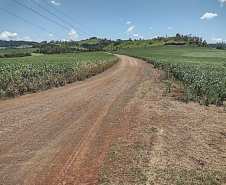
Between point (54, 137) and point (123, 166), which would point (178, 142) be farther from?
point (54, 137)

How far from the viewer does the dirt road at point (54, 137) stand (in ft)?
13.9

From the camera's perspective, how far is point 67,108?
8.89 meters

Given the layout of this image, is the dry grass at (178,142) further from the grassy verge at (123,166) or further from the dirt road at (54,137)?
the dirt road at (54,137)

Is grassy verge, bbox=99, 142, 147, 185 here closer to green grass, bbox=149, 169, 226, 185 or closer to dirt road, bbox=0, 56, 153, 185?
dirt road, bbox=0, 56, 153, 185

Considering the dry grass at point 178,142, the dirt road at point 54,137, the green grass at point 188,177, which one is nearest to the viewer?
the green grass at point 188,177

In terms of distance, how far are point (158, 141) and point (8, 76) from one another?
11124 millimetres

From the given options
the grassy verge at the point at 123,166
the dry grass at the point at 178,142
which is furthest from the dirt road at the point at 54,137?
the dry grass at the point at 178,142

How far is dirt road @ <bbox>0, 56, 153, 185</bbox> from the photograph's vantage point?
13.9 feet

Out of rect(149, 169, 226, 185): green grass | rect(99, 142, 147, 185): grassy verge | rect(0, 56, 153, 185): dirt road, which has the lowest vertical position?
rect(149, 169, 226, 185): green grass

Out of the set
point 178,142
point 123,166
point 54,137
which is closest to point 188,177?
point 123,166

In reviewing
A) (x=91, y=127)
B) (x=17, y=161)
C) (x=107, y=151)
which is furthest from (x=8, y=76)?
(x=107, y=151)

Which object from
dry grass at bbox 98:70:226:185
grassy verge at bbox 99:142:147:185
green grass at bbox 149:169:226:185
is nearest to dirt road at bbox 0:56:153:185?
grassy verge at bbox 99:142:147:185

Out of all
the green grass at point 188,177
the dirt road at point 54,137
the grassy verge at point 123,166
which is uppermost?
the dirt road at point 54,137

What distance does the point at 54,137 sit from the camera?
5977 millimetres
